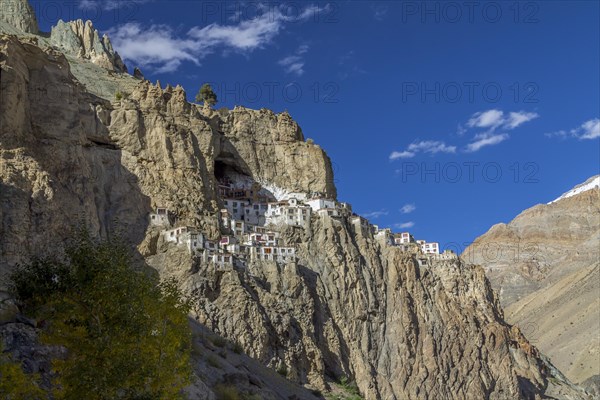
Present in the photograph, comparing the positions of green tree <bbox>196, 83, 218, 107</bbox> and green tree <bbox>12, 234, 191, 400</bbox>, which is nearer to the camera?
green tree <bbox>12, 234, 191, 400</bbox>

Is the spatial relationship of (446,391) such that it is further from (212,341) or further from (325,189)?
(212,341)

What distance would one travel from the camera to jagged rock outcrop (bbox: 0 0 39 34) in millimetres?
117750

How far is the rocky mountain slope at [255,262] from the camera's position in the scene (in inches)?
2399

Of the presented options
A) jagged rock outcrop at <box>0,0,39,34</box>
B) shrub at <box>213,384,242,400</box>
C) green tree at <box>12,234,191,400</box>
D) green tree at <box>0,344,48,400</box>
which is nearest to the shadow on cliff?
→ shrub at <box>213,384,242,400</box>

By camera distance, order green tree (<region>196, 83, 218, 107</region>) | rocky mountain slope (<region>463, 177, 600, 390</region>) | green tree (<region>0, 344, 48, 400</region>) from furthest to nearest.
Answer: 1. rocky mountain slope (<region>463, 177, 600, 390</region>)
2. green tree (<region>196, 83, 218, 107</region>)
3. green tree (<region>0, 344, 48, 400</region>)

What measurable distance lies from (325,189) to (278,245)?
59.0 feet

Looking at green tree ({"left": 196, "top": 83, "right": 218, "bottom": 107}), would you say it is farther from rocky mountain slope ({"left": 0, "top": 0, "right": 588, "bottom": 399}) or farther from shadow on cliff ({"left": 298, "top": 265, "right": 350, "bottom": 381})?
shadow on cliff ({"left": 298, "top": 265, "right": 350, "bottom": 381})

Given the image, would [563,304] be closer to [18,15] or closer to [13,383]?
[18,15]

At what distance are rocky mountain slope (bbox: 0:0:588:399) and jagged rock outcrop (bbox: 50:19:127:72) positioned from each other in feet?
66.2

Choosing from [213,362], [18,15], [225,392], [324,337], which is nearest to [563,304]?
[324,337]

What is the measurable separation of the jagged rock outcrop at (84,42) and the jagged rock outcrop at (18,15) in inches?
143

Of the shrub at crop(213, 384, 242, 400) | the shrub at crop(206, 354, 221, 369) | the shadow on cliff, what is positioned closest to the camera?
the shrub at crop(213, 384, 242, 400)

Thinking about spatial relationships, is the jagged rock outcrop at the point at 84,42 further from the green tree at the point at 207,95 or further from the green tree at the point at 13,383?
the green tree at the point at 13,383

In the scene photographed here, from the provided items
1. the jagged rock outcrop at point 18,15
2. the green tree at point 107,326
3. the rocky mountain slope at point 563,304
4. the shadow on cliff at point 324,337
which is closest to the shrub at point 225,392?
the green tree at point 107,326
